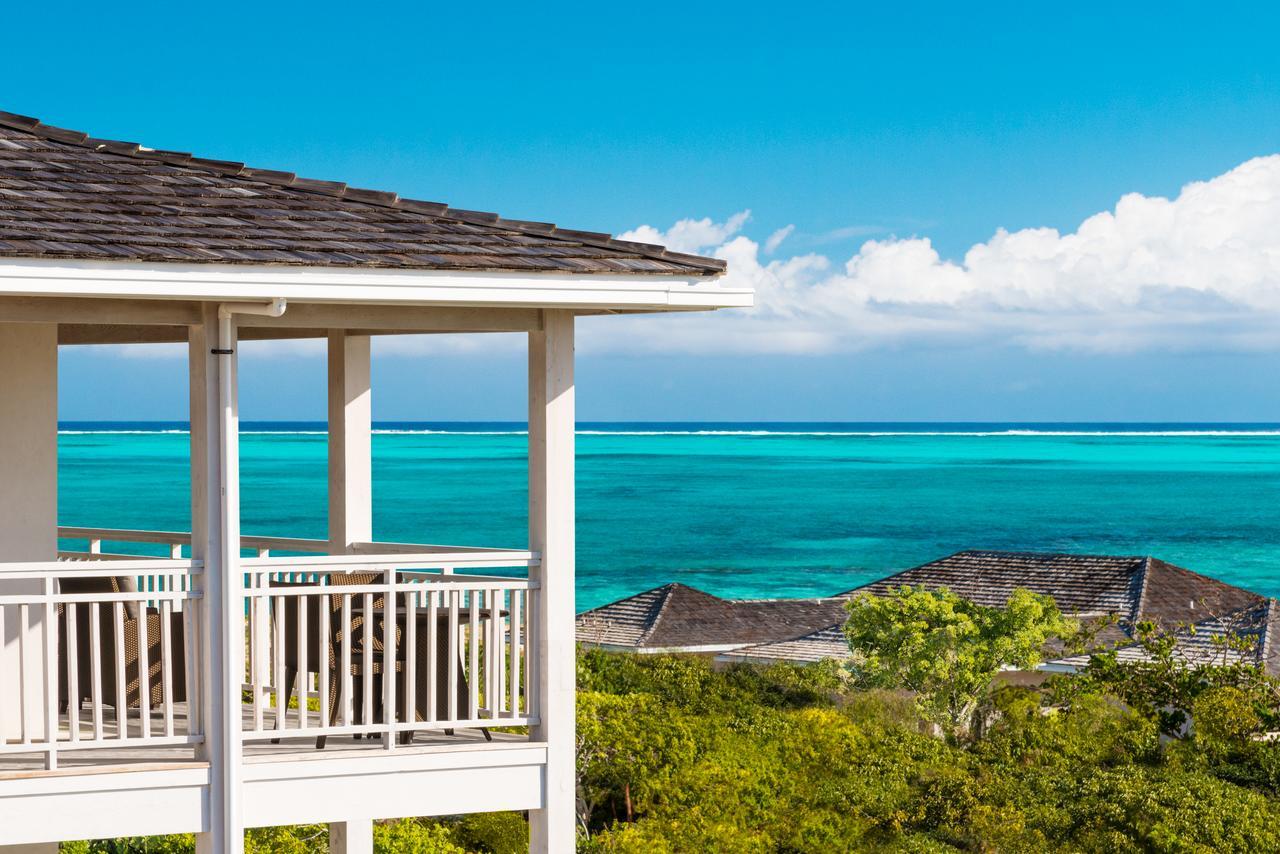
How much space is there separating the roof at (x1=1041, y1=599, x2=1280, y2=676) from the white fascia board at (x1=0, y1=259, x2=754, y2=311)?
56.5ft

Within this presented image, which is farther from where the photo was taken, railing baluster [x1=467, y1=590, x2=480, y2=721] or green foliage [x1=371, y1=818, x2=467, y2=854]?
green foliage [x1=371, y1=818, x2=467, y2=854]

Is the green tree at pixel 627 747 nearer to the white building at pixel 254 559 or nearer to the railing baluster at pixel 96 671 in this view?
the white building at pixel 254 559

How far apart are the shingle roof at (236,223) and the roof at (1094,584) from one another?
24.5 m

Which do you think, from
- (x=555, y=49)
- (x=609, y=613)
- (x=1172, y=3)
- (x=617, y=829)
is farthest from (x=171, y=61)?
(x=617, y=829)

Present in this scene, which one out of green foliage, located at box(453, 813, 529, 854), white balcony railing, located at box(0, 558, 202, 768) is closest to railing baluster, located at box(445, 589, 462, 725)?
white balcony railing, located at box(0, 558, 202, 768)

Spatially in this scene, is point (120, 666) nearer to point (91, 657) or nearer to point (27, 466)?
point (91, 657)

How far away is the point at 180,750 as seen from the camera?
686 cm

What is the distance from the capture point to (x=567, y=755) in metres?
7.02

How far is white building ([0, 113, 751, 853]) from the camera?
6125 mm

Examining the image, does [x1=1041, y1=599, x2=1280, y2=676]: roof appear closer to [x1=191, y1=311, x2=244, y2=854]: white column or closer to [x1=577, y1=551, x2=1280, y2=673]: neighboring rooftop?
[x1=577, y1=551, x2=1280, y2=673]: neighboring rooftop

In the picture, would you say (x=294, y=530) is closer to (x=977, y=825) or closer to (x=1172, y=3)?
(x=1172, y=3)

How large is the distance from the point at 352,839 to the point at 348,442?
2.29m

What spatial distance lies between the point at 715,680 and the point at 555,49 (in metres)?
68.3

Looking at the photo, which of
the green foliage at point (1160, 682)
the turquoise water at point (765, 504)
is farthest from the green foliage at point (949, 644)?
the turquoise water at point (765, 504)
